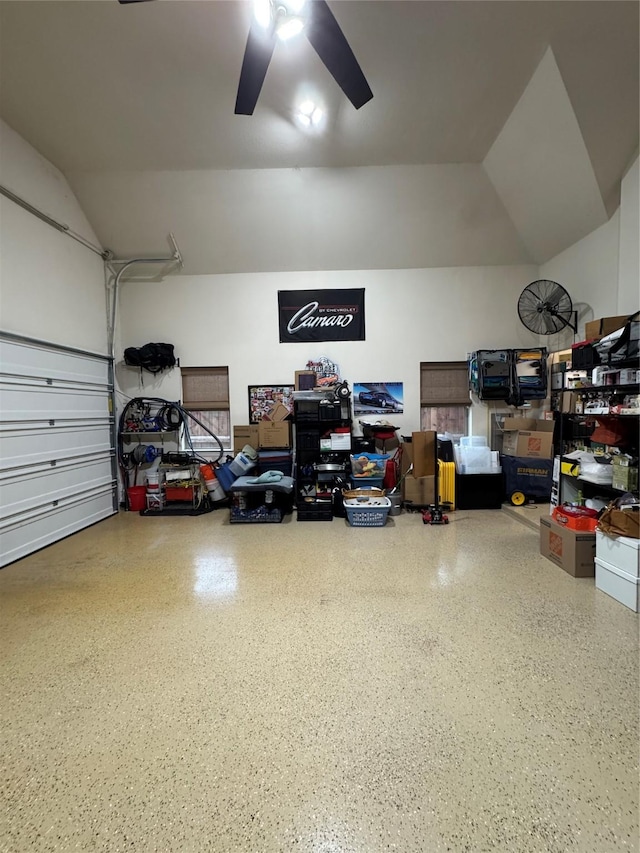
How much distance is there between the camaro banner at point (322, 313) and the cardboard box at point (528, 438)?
8.54ft

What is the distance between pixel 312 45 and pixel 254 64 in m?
0.40

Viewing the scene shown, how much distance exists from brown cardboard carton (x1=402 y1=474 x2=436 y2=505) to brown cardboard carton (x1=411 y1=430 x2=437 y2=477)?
0.09 m

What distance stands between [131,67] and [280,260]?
2350 millimetres

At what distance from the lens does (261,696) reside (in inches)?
61.9

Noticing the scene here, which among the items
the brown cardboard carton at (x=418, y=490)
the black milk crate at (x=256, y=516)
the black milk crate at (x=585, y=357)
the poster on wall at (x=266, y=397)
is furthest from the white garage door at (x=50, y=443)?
the black milk crate at (x=585, y=357)

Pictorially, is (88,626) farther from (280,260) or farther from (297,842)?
(280,260)

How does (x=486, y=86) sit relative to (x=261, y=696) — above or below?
above

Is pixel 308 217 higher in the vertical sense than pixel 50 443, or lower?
higher

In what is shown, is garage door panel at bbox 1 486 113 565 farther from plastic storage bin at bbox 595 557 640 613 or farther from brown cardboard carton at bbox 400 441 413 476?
plastic storage bin at bbox 595 557 640 613

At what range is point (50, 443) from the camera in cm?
360

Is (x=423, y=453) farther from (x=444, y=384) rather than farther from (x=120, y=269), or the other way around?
(x=120, y=269)

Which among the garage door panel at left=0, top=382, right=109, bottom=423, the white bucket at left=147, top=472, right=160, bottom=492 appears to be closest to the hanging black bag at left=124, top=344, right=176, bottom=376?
the garage door panel at left=0, top=382, right=109, bottom=423

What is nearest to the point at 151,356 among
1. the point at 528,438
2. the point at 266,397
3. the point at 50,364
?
the point at 50,364

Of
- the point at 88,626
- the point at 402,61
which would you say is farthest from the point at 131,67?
the point at 88,626
